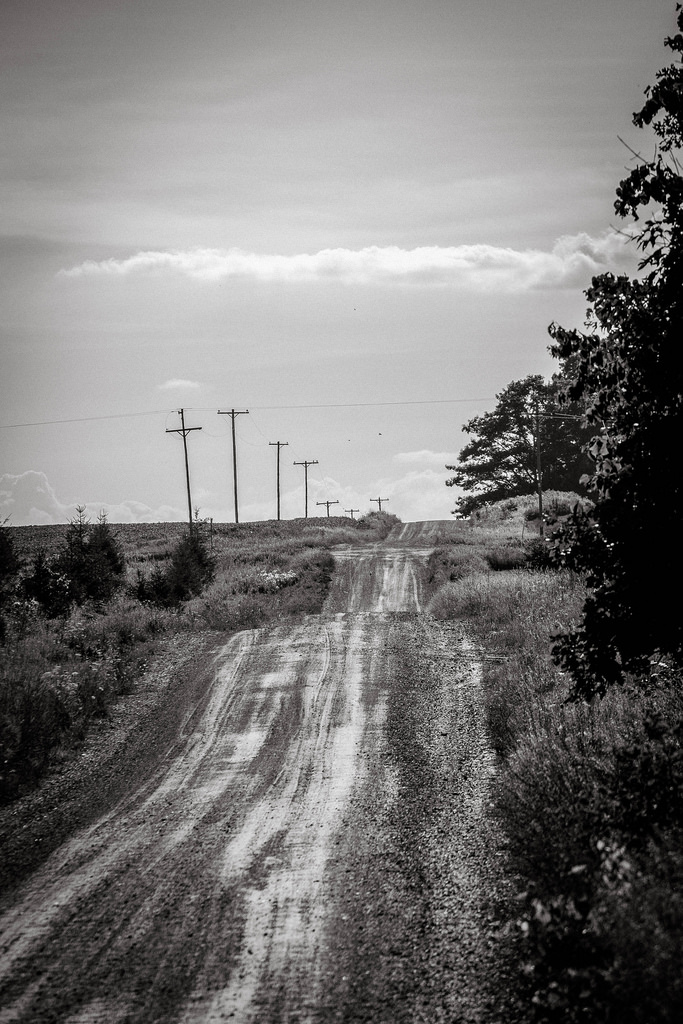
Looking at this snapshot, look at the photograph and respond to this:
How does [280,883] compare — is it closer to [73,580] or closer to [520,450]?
[73,580]

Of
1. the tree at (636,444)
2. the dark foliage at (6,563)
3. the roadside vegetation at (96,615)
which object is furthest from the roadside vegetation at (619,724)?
the dark foliage at (6,563)

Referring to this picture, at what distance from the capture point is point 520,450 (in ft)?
246

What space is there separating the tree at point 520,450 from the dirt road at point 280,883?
6111cm

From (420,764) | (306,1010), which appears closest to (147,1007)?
(306,1010)

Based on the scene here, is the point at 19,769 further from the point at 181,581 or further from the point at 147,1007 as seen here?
the point at 181,581

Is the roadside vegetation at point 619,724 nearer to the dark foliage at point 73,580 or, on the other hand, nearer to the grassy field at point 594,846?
the grassy field at point 594,846

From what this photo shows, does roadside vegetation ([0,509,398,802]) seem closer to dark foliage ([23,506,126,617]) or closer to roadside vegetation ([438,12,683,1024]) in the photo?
dark foliage ([23,506,126,617])

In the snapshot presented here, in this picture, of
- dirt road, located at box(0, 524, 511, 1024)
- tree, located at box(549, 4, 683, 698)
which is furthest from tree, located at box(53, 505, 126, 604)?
tree, located at box(549, 4, 683, 698)

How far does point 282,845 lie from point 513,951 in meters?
3.33

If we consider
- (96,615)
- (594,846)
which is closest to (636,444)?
(594,846)

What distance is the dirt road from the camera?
6211 millimetres

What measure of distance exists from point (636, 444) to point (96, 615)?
17522 millimetres

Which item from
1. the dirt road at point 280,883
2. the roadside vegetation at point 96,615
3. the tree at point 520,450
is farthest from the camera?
the tree at point 520,450

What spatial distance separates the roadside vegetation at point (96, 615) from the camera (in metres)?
12.8
